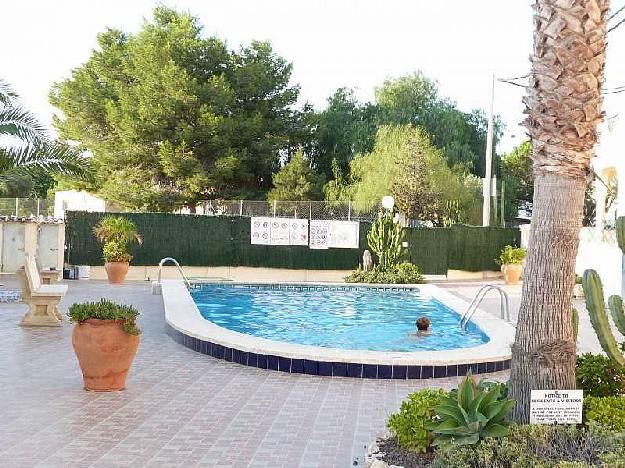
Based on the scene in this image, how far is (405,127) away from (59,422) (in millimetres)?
28209

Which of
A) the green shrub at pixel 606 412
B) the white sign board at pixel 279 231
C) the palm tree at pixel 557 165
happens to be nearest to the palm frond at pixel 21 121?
the white sign board at pixel 279 231

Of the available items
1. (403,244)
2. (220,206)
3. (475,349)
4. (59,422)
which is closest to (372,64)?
(220,206)

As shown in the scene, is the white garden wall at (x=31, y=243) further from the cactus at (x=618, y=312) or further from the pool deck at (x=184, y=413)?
the cactus at (x=618, y=312)

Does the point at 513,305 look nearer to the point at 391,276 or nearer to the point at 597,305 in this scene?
the point at 391,276

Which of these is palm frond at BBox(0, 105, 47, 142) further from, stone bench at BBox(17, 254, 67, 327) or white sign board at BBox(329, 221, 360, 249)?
white sign board at BBox(329, 221, 360, 249)

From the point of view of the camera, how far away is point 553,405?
5082mm

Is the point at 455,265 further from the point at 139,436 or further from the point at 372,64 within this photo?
the point at 139,436

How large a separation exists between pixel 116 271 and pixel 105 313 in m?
13.2

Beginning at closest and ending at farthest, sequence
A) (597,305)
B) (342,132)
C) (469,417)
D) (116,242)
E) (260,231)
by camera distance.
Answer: (469,417), (597,305), (116,242), (260,231), (342,132)

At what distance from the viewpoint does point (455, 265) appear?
2569cm

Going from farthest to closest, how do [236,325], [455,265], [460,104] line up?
1. [460,104]
2. [455,265]
3. [236,325]

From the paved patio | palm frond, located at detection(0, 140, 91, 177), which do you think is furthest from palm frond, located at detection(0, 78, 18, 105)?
the paved patio

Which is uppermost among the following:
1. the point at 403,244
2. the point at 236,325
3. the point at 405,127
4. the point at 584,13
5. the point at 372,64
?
the point at 372,64

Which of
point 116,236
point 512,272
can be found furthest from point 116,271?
point 512,272
